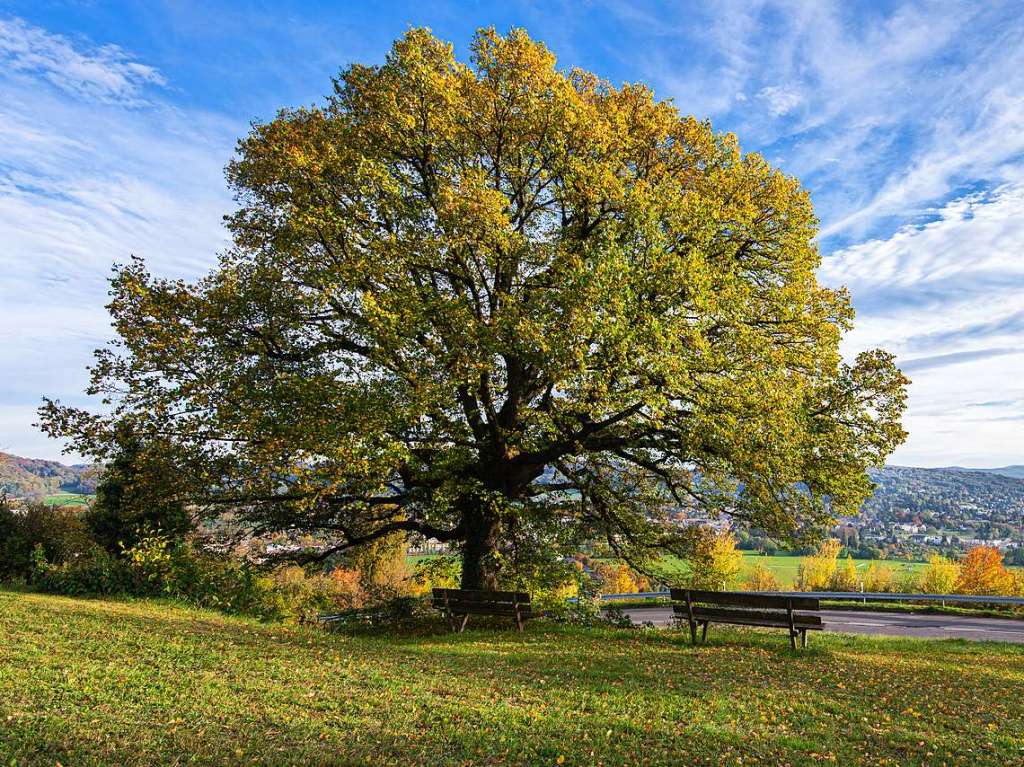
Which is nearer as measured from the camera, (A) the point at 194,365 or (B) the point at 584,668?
(B) the point at 584,668

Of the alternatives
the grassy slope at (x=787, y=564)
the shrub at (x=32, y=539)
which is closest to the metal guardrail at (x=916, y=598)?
the shrub at (x=32, y=539)

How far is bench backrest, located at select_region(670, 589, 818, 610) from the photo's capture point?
38.8ft

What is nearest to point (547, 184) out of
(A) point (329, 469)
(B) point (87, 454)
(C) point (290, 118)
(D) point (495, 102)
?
(D) point (495, 102)

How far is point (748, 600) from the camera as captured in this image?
476 inches

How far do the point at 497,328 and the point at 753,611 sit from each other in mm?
7703

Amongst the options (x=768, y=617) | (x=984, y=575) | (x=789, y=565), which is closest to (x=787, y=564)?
(x=789, y=565)

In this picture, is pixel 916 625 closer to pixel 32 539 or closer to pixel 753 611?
pixel 753 611

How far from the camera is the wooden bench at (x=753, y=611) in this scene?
12.1 metres

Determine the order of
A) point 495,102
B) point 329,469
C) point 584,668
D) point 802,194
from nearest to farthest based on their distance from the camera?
point 584,668
point 329,469
point 495,102
point 802,194

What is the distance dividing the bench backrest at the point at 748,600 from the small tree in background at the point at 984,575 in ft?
166

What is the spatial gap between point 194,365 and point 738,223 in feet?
42.5

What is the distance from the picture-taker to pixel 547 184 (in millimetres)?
15992

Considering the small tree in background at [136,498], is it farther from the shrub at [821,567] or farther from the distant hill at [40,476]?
the distant hill at [40,476]

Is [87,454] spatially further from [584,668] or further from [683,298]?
[683,298]
